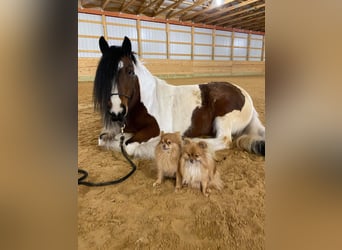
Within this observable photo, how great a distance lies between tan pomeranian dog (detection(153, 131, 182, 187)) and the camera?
731 mm

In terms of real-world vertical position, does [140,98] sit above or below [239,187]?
above

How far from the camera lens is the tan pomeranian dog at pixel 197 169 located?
26.5 inches

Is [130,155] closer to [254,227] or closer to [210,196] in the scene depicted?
[210,196]

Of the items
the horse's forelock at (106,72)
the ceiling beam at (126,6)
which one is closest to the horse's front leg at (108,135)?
the horse's forelock at (106,72)

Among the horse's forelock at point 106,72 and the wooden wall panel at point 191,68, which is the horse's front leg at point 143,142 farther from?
the wooden wall panel at point 191,68

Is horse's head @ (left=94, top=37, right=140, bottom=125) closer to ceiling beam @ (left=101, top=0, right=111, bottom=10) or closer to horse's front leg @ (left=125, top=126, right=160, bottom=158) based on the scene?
horse's front leg @ (left=125, top=126, right=160, bottom=158)

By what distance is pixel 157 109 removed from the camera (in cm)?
102

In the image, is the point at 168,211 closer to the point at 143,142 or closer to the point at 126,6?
the point at 143,142

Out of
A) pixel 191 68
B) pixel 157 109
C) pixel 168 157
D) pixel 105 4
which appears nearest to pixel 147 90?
pixel 157 109

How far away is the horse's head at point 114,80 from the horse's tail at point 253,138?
0.59 m

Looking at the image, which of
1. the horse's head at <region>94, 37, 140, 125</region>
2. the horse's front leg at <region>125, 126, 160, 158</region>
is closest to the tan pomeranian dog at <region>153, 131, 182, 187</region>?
the horse's front leg at <region>125, 126, 160, 158</region>
